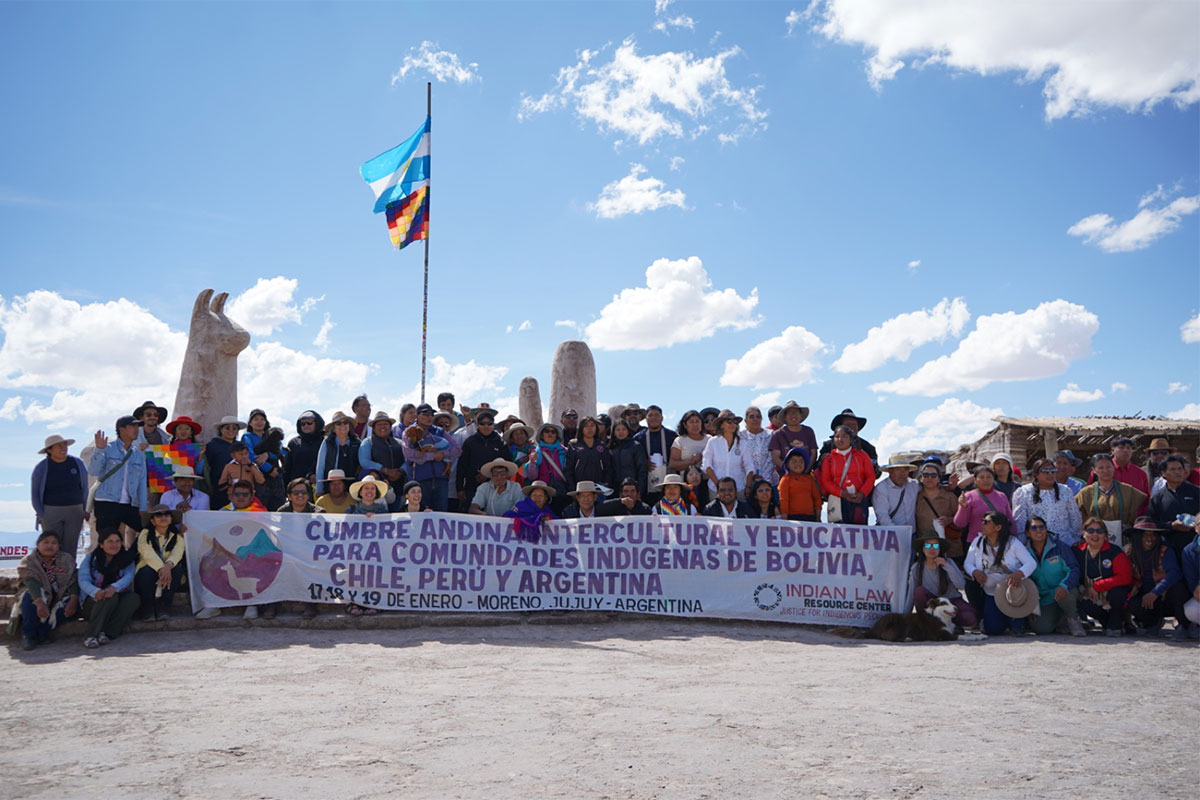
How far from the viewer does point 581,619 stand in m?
8.86

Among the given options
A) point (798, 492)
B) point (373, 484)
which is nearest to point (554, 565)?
point (373, 484)

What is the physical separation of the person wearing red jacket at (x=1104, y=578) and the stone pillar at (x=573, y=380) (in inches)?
328

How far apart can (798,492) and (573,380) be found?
639 centimetres

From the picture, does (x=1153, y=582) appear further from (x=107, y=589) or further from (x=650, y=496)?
(x=107, y=589)

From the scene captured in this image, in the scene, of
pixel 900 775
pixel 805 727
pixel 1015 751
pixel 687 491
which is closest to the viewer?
pixel 900 775

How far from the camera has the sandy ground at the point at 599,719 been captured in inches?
156

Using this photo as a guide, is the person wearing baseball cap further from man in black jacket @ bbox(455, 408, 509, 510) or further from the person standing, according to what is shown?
man in black jacket @ bbox(455, 408, 509, 510)

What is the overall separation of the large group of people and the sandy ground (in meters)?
0.74

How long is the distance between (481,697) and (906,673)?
127 inches

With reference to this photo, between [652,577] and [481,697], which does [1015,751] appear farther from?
[652,577]

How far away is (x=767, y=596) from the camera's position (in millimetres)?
8977

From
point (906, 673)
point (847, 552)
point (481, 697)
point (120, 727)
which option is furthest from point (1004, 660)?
point (120, 727)

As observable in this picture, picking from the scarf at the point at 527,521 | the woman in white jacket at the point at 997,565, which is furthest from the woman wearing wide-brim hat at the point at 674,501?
the woman in white jacket at the point at 997,565

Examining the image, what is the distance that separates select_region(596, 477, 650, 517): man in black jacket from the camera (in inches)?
370
